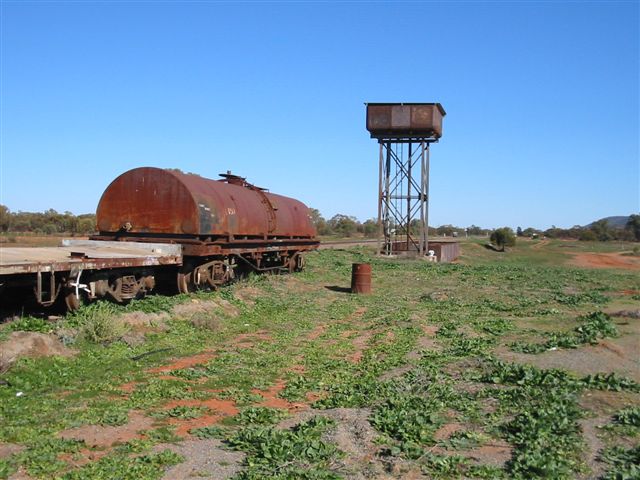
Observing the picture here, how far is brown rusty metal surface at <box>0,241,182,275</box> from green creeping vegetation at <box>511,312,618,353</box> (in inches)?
306

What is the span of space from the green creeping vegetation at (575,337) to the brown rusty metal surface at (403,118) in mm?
24229

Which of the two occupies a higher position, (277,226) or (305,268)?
(277,226)

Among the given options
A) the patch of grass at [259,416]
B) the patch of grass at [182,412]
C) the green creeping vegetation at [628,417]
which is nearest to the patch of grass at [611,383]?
the green creeping vegetation at [628,417]

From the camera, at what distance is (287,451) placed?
5.77 metres

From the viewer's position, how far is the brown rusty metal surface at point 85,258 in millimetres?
9930

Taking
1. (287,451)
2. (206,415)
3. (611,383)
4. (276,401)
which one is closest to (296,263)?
(276,401)

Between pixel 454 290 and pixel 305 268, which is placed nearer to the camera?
pixel 454 290

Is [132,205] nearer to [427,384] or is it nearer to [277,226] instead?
[277,226]

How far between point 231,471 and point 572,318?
1122cm

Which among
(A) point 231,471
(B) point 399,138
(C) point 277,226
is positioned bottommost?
(A) point 231,471

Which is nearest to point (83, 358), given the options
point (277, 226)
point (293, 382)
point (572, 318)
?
point (293, 382)

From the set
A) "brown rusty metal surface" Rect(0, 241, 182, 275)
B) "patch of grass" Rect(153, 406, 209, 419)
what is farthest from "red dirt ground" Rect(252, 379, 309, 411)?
"brown rusty metal surface" Rect(0, 241, 182, 275)

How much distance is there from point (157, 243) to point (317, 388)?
8697mm

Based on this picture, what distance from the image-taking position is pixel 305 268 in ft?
89.0
